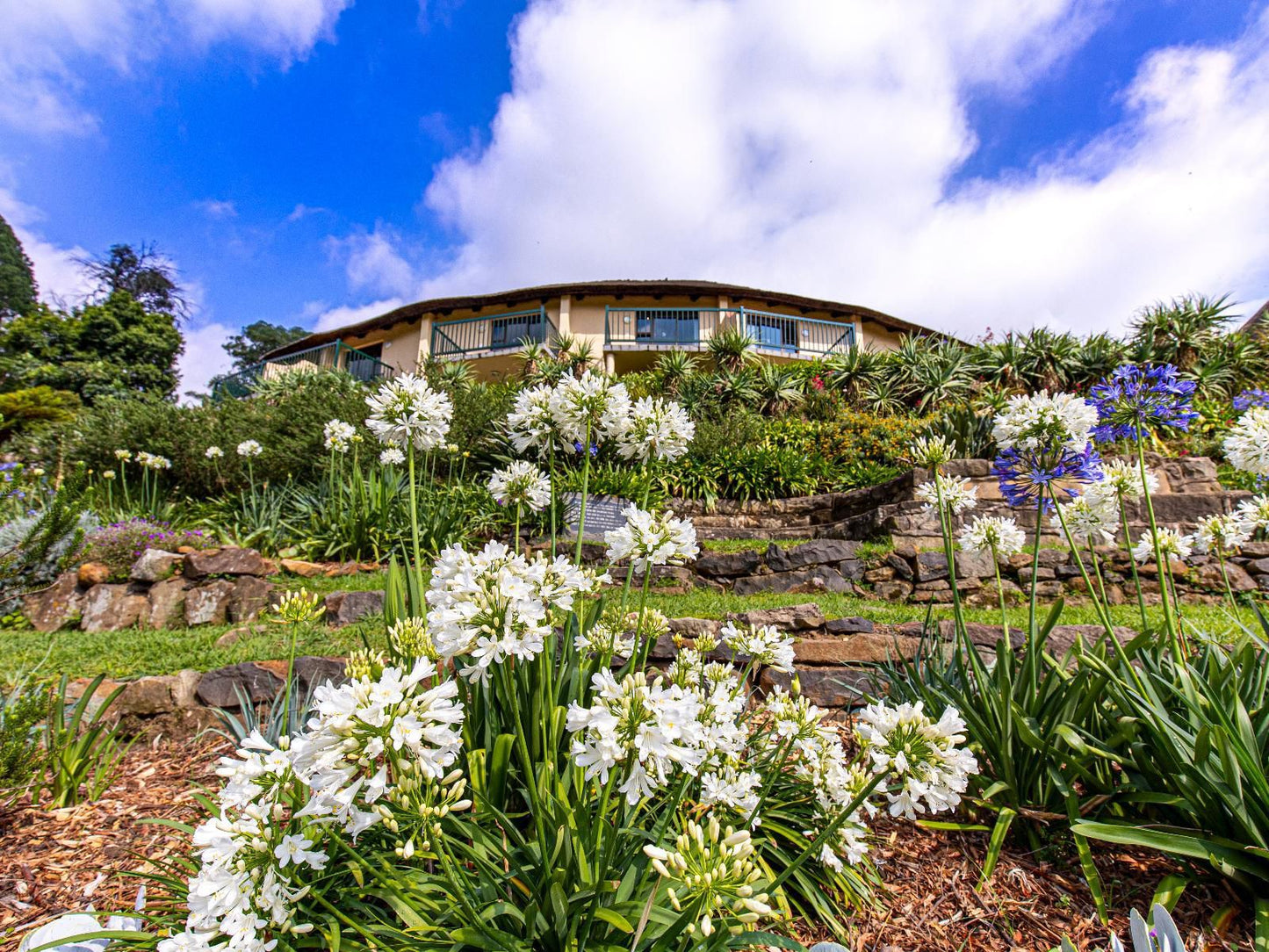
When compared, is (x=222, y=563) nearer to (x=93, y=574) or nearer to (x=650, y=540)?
(x=93, y=574)

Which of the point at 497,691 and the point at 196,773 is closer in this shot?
the point at 497,691

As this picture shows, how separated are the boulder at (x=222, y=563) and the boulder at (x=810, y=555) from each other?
5.38m

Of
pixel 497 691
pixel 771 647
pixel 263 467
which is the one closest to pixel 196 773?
pixel 497 691

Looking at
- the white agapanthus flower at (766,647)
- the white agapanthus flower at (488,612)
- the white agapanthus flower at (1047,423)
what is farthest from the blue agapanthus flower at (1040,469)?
the white agapanthus flower at (488,612)

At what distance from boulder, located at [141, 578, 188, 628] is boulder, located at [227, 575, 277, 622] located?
442 mm

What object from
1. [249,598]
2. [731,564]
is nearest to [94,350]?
[249,598]

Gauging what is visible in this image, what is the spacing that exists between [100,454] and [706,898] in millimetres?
11876

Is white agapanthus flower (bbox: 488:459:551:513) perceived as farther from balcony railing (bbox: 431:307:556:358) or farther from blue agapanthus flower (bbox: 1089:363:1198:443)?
balcony railing (bbox: 431:307:556:358)

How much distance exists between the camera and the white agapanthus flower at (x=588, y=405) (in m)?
2.25

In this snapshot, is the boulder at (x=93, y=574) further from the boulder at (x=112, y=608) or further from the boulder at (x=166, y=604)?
the boulder at (x=166, y=604)

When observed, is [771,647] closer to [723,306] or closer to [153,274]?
[723,306]

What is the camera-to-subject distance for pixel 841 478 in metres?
9.38

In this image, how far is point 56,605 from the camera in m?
5.44

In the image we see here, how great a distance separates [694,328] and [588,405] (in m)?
22.4
